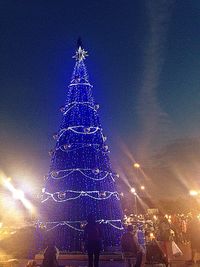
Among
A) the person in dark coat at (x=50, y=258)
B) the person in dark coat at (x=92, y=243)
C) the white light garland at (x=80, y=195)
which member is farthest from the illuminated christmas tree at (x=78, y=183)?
the person in dark coat at (x=50, y=258)

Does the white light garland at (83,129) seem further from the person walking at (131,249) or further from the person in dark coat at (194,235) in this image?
the person walking at (131,249)

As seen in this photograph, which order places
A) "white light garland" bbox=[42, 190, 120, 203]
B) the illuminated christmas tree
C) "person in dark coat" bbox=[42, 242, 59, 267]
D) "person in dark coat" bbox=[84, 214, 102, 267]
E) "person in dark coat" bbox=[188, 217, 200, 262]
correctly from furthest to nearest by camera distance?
"white light garland" bbox=[42, 190, 120, 203] < the illuminated christmas tree < "person in dark coat" bbox=[188, 217, 200, 262] < "person in dark coat" bbox=[84, 214, 102, 267] < "person in dark coat" bbox=[42, 242, 59, 267]

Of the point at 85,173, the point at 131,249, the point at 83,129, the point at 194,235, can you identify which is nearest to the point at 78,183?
the point at 85,173

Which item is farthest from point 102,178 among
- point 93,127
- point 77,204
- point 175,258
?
point 175,258

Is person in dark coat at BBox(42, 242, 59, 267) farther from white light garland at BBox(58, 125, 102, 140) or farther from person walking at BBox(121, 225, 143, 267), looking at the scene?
white light garland at BBox(58, 125, 102, 140)

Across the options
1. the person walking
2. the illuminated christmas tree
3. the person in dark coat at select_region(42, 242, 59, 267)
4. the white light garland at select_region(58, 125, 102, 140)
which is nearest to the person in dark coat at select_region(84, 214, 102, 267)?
the person walking

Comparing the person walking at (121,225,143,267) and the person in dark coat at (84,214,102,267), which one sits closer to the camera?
the person walking at (121,225,143,267)

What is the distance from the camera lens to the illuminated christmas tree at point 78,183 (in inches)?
530

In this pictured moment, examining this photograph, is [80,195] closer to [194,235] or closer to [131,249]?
[194,235]

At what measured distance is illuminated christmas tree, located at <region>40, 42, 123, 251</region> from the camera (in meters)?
13.5

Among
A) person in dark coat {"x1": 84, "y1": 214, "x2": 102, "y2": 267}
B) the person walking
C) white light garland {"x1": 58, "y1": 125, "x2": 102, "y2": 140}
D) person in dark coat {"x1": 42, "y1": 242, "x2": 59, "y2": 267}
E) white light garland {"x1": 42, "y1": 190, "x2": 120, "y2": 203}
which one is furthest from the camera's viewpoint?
white light garland {"x1": 58, "y1": 125, "x2": 102, "y2": 140}

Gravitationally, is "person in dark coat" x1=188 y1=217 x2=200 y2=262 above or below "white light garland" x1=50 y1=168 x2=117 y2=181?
below

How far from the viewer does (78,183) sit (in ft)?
46.3

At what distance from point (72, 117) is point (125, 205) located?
25.0 meters
